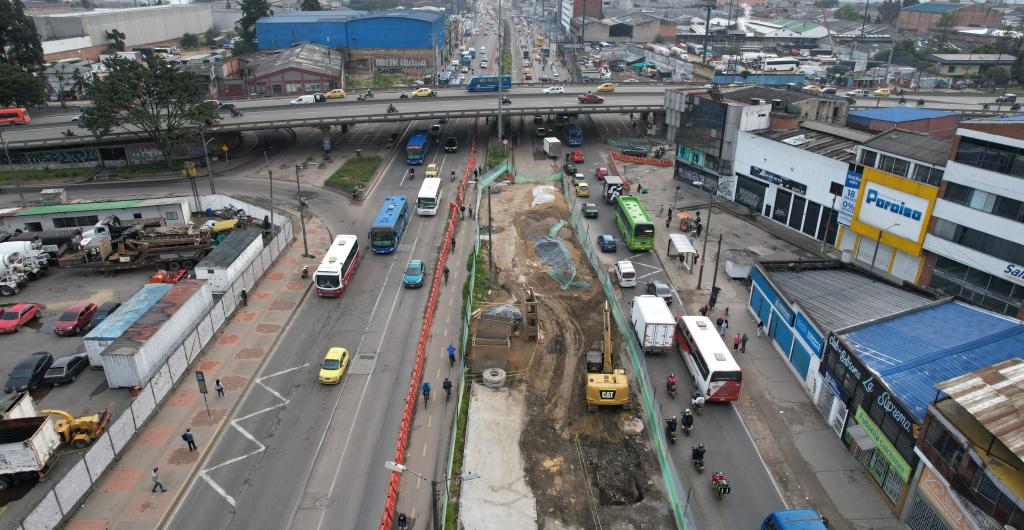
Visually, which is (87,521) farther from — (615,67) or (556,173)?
(615,67)

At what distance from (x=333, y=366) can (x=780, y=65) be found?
13770 centimetres

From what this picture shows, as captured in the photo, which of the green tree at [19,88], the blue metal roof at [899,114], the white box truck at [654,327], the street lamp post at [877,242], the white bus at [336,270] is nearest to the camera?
the white box truck at [654,327]

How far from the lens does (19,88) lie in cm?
8144

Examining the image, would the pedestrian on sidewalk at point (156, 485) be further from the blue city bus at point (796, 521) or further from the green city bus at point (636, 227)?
the green city bus at point (636, 227)

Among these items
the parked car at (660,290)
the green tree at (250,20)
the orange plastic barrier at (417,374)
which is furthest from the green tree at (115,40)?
the parked car at (660,290)

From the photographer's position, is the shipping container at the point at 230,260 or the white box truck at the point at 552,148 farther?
the white box truck at the point at 552,148

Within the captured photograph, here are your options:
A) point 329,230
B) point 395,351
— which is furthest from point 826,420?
point 329,230

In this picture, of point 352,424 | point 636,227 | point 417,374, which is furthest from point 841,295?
point 352,424

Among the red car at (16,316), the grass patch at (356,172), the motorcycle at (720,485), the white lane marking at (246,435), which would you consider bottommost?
the white lane marking at (246,435)

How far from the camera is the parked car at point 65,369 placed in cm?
3375

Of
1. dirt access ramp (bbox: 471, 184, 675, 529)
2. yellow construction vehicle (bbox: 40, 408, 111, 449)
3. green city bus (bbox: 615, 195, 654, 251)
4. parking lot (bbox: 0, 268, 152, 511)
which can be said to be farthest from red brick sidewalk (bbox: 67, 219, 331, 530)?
green city bus (bbox: 615, 195, 654, 251)

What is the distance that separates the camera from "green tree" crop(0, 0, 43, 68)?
293 feet

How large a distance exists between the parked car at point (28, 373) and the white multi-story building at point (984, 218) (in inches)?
2208

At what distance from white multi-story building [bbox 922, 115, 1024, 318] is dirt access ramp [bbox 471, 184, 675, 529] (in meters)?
24.1
